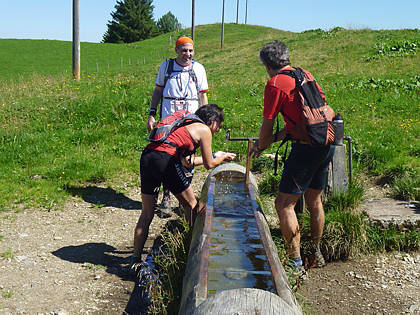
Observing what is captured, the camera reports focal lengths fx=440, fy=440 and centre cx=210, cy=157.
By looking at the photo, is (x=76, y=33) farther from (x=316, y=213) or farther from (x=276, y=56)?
(x=316, y=213)

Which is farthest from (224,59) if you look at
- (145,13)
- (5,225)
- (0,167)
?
(145,13)

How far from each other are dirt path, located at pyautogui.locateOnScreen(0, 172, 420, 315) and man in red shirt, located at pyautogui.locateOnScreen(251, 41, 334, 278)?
53 cm

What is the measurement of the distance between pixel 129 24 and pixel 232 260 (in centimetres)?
7320

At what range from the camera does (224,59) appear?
91.5 ft

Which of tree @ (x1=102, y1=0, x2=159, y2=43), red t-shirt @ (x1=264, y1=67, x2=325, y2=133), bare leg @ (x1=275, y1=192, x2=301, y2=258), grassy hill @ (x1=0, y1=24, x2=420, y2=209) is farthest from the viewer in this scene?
tree @ (x1=102, y1=0, x2=159, y2=43)

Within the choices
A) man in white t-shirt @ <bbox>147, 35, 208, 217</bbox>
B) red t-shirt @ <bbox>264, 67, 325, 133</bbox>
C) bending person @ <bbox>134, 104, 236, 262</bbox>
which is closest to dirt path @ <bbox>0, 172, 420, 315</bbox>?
bending person @ <bbox>134, 104, 236, 262</bbox>

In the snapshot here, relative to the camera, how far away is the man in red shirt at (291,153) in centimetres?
378

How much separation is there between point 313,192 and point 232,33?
53.3 metres

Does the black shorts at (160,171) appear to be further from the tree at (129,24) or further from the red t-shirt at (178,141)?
the tree at (129,24)

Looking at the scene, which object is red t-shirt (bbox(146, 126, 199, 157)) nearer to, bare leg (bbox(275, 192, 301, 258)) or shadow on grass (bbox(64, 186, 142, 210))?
bare leg (bbox(275, 192, 301, 258))

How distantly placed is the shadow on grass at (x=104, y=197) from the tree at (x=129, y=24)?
6750 centimetres

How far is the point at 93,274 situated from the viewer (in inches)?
179

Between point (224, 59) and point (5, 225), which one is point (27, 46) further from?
point (5, 225)

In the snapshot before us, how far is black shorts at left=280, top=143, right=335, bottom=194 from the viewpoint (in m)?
3.94
